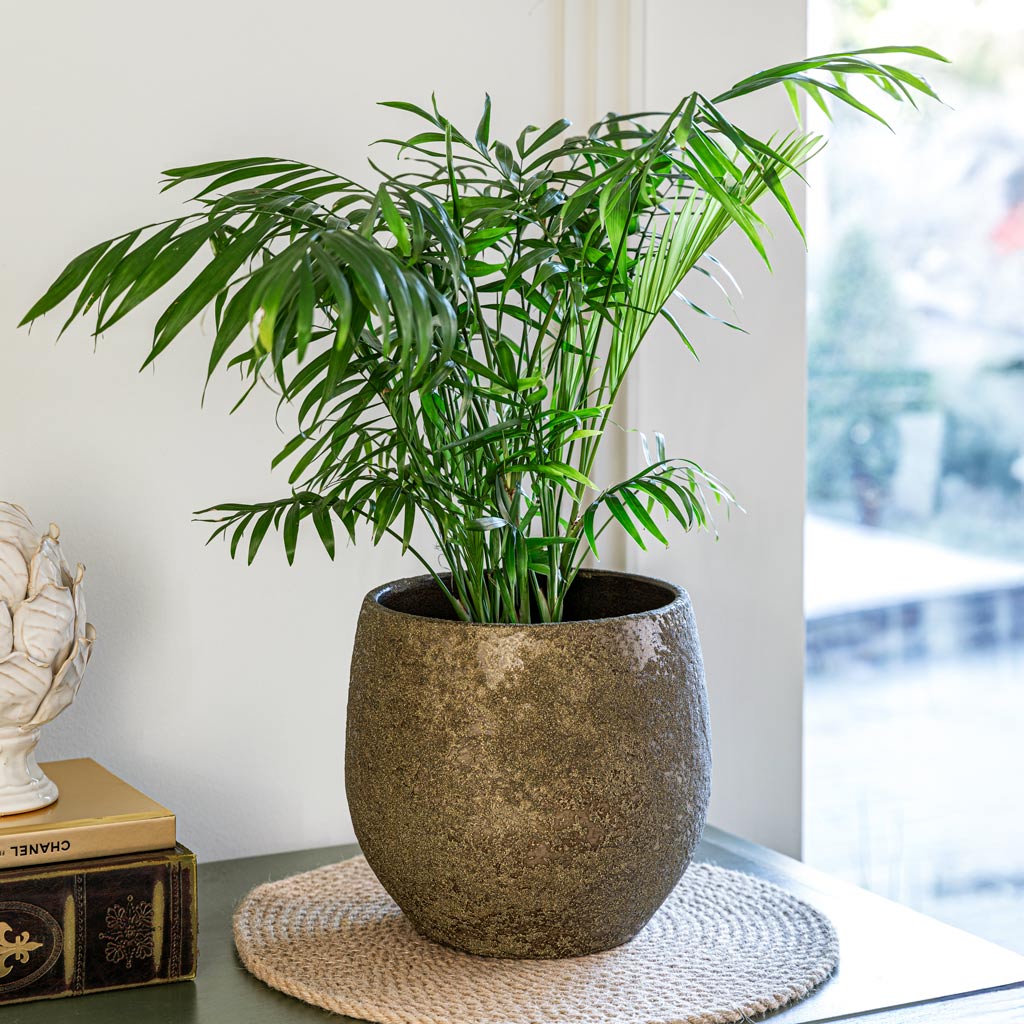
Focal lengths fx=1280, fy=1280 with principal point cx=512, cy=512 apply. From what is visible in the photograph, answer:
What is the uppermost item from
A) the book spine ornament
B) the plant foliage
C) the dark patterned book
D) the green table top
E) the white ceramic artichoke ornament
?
the plant foliage

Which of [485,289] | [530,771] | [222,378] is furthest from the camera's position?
[222,378]

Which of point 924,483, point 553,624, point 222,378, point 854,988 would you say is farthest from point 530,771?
point 924,483

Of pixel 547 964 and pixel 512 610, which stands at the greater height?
pixel 512 610

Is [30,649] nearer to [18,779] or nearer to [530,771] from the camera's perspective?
[18,779]

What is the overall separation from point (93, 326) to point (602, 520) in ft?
1.78

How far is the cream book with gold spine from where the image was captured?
90cm

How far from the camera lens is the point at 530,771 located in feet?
2.87

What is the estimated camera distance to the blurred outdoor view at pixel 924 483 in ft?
7.48

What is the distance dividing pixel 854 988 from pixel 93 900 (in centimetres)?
55

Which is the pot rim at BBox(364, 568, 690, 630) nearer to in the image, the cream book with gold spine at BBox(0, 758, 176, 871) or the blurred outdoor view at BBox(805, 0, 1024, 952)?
the cream book with gold spine at BBox(0, 758, 176, 871)

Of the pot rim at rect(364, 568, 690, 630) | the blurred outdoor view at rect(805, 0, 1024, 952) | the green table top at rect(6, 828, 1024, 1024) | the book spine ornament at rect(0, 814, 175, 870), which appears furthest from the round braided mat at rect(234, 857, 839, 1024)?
the blurred outdoor view at rect(805, 0, 1024, 952)

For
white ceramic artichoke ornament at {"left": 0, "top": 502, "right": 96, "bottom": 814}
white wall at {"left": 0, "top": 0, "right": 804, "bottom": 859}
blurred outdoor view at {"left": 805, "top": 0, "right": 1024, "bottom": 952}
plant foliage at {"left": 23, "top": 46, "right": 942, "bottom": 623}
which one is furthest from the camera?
blurred outdoor view at {"left": 805, "top": 0, "right": 1024, "bottom": 952}

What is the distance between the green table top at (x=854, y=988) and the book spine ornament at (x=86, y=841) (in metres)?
0.11

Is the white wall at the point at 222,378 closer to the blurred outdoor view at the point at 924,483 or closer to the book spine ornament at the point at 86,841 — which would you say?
the book spine ornament at the point at 86,841
